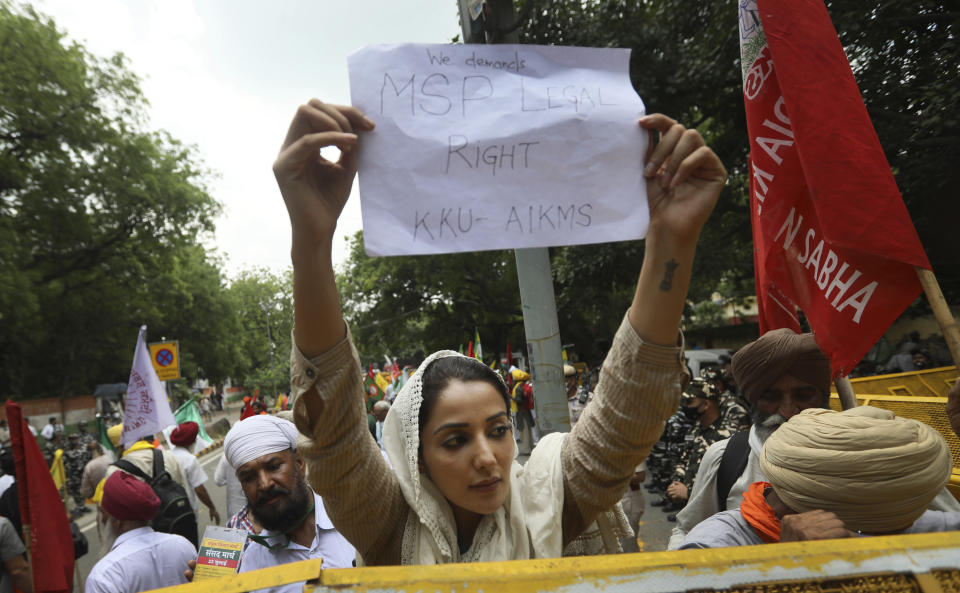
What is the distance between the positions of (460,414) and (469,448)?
0.09 m

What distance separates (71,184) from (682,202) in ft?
69.6

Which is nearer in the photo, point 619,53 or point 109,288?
point 619,53

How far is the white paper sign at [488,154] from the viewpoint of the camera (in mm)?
1330

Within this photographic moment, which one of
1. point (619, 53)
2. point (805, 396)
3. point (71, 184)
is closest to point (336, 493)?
point (619, 53)

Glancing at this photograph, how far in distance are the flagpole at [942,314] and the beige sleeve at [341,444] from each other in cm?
144

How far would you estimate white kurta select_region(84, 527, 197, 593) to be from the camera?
2.79m

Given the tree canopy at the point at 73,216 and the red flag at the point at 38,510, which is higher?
the tree canopy at the point at 73,216

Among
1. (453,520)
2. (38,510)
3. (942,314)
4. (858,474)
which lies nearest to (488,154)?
(453,520)

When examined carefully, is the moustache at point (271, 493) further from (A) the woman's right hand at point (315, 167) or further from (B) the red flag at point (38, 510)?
(A) the woman's right hand at point (315, 167)

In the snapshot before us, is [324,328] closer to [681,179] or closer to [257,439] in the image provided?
[681,179]

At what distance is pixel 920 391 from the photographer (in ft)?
14.4

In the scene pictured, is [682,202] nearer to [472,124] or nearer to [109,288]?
[472,124]

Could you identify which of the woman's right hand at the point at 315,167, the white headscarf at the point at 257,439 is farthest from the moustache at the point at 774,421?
the white headscarf at the point at 257,439

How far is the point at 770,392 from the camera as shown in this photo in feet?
7.89
